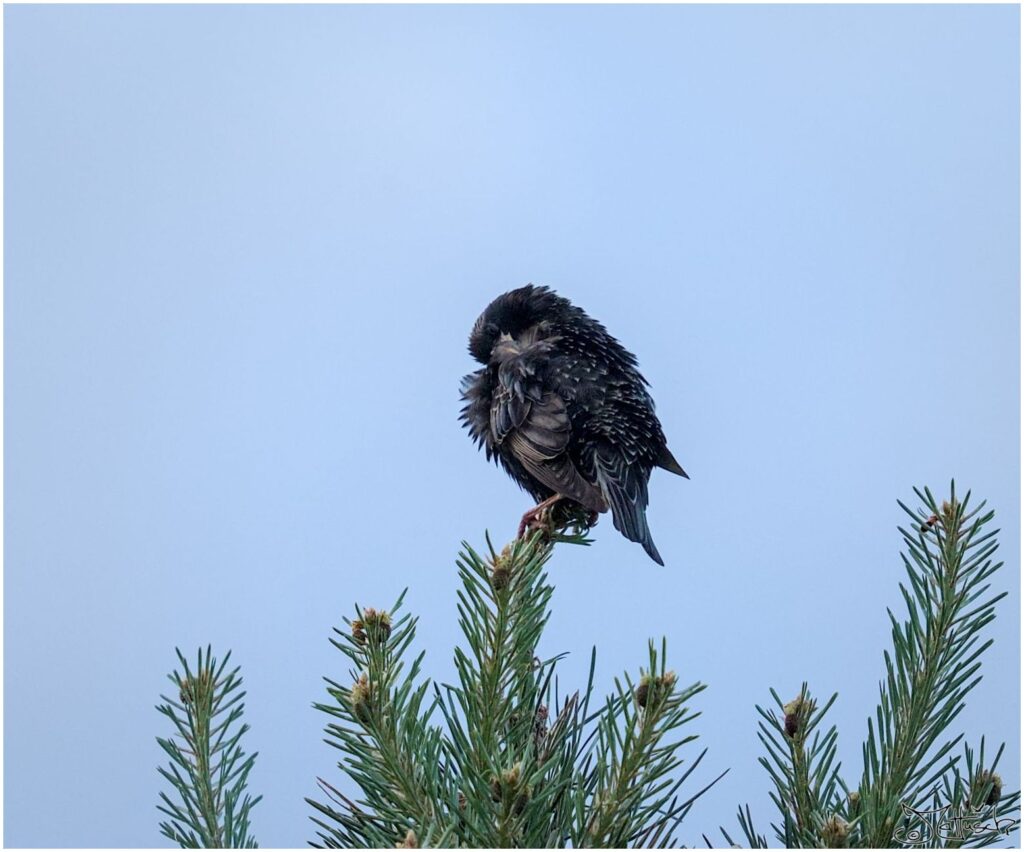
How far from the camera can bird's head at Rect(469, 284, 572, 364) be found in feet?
19.1

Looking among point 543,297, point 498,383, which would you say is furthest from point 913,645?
point 543,297

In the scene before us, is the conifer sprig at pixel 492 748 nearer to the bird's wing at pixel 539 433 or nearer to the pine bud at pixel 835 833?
the pine bud at pixel 835 833

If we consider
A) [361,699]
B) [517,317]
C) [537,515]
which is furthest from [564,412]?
[361,699]

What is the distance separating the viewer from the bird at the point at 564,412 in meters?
4.87

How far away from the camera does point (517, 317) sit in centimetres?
593

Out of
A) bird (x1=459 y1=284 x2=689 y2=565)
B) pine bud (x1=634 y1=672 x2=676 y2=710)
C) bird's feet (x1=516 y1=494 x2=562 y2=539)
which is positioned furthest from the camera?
bird (x1=459 y1=284 x2=689 y2=565)

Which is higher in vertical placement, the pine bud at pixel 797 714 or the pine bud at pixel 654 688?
the pine bud at pixel 797 714

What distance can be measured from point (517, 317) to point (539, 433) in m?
0.99

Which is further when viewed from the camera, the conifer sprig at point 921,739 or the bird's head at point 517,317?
the bird's head at point 517,317

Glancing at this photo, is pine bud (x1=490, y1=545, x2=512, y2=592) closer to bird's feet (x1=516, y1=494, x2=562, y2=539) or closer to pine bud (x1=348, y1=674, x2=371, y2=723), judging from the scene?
pine bud (x1=348, y1=674, x2=371, y2=723)

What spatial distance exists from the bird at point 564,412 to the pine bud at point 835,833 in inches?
102

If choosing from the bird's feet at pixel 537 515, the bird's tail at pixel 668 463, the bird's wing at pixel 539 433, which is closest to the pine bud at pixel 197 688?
the bird's feet at pixel 537 515

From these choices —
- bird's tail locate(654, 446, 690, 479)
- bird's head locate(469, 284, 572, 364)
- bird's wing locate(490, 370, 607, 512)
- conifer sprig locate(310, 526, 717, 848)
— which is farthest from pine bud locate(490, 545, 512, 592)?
bird's head locate(469, 284, 572, 364)

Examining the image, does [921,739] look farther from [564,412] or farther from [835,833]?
[564,412]
